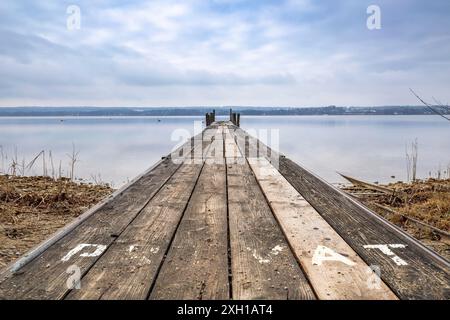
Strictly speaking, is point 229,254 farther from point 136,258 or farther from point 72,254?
point 72,254

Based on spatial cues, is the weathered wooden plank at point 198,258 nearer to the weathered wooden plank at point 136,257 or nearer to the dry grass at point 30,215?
the weathered wooden plank at point 136,257

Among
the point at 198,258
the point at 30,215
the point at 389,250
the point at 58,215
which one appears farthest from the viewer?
the point at 58,215

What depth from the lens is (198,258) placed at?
212 centimetres

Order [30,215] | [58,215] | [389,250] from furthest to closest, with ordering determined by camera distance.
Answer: [58,215] < [30,215] < [389,250]

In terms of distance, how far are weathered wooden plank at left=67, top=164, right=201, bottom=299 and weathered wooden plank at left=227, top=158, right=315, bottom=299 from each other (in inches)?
15.8

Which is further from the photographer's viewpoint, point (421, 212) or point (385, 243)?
point (421, 212)

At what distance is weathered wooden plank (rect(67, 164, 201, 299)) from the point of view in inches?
68.8

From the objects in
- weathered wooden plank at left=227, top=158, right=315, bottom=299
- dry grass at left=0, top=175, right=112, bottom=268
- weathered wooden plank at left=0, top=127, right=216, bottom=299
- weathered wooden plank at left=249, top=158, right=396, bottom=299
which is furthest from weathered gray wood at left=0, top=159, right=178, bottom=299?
dry grass at left=0, top=175, right=112, bottom=268

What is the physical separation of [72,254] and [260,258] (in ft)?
3.34

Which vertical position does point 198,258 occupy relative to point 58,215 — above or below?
above

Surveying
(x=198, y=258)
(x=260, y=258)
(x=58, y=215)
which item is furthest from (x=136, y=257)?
(x=58, y=215)
